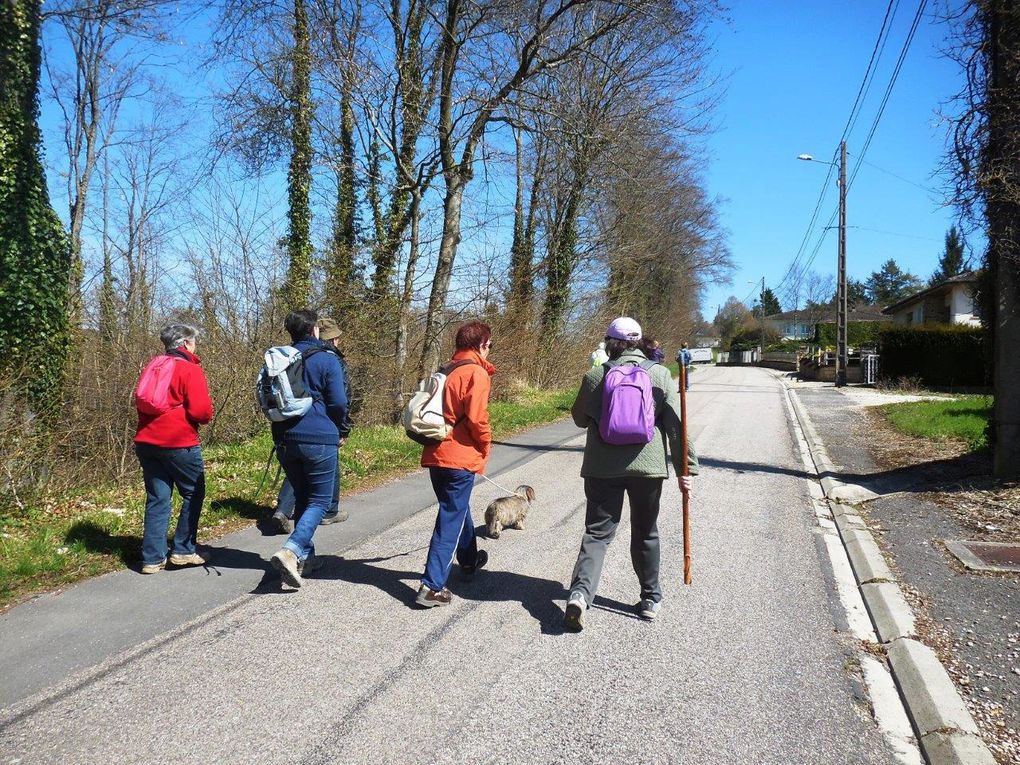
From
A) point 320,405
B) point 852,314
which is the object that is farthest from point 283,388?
point 852,314

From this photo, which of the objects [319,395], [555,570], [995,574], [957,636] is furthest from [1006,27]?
[319,395]

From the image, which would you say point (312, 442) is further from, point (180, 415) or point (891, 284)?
point (891, 284)

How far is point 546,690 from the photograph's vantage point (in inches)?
149

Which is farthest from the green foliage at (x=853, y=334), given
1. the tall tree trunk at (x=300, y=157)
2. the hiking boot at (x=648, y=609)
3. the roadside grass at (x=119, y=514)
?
the hiking boot at (x=648, y=609)

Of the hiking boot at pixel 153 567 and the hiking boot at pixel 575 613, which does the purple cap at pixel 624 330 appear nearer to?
the hiking boot at pixel 575 613

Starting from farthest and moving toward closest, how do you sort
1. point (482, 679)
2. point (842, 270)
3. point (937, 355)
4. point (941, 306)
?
point (941, 306)
point (842, 270)
point (937, 355)
point (482, 679)

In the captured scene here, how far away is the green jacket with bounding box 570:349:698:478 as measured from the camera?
4.49 metres

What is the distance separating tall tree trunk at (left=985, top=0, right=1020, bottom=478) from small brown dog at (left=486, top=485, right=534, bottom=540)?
5799 millimetres

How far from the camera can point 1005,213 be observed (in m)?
8.29

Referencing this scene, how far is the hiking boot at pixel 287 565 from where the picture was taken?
4.94m

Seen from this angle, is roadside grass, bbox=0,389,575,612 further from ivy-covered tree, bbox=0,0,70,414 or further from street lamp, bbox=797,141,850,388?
street lamp, bbox=797,141,850,388

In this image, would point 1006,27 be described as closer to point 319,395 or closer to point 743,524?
point 743,524

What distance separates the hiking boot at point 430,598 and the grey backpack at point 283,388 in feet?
4.84

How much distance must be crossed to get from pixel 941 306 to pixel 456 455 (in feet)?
136
